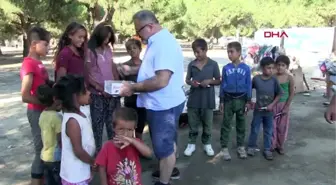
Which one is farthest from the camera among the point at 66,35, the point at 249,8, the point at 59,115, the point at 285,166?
the point at 249,8

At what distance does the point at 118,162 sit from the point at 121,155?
0.06 metres

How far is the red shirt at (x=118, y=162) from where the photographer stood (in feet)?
9.17

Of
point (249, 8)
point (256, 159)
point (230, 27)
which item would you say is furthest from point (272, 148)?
point (230, 27)

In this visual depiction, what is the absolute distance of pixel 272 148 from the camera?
5.27 meters

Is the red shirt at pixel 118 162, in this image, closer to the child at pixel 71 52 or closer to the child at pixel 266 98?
the child at pixel 71 52

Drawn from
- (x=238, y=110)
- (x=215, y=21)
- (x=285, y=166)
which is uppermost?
(x=215, y=21)

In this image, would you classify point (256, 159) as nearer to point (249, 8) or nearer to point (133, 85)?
point (133, 85)

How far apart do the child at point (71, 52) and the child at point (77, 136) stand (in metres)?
0.80

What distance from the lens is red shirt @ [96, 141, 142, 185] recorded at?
2795 millimetres

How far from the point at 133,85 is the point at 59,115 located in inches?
27.1

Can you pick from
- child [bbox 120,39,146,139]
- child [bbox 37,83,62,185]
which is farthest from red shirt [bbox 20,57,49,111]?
child [bbox 120,39,146,139]

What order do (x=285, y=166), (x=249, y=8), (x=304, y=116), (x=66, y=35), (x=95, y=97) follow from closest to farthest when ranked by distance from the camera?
(x=66, y=35) → (x=95, y=97) → (x=285, y=166) → (x=304, y=116) → (x=249, y=8)

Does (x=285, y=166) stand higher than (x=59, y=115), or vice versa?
(x=59, y=115)

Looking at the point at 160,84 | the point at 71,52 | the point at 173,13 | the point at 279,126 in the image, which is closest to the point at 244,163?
the point at 279,126
